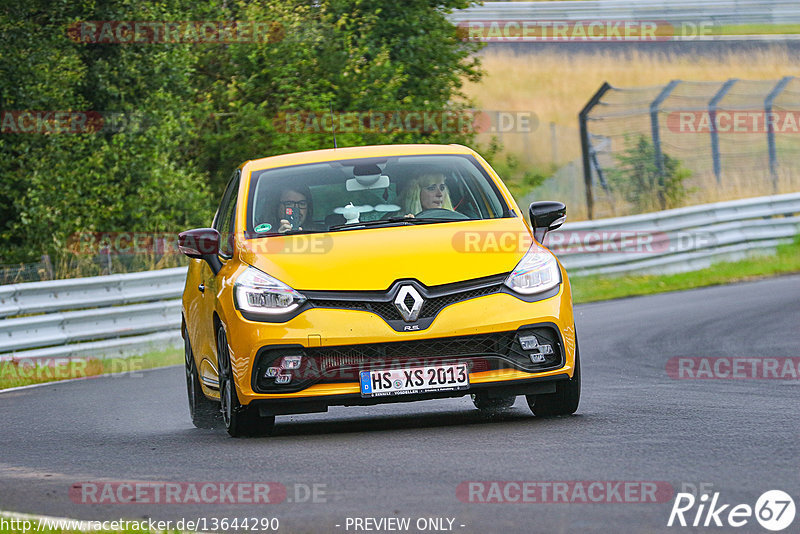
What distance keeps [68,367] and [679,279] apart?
9.24 meters

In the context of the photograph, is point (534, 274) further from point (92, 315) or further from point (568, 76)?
point (568, 76)

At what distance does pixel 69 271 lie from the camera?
62.3ft

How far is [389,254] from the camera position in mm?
8070

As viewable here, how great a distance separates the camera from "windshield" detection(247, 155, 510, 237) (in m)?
8.79

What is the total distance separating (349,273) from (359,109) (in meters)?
17.5

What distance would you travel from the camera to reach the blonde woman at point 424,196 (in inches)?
352

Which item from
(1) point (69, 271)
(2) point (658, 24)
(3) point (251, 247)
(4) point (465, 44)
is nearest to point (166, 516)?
(3) point (251, 247)
